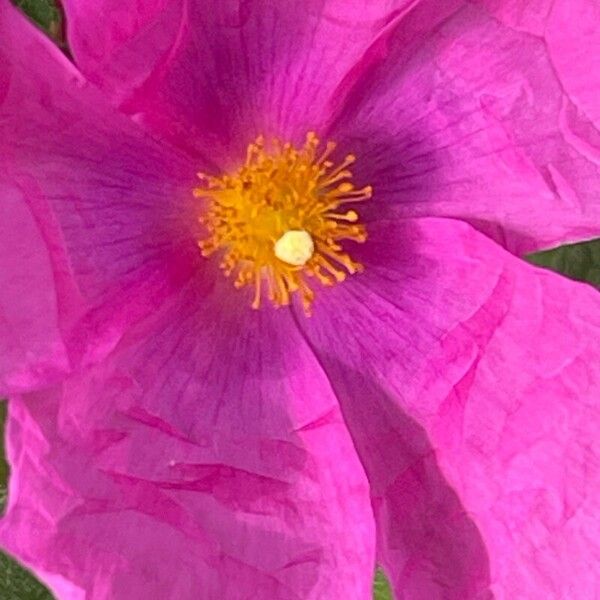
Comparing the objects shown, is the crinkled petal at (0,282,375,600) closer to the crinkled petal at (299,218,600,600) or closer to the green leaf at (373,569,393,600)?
the crinkled petal at (299,218,600,600)

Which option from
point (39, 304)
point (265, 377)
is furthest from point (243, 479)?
point (39, 304)

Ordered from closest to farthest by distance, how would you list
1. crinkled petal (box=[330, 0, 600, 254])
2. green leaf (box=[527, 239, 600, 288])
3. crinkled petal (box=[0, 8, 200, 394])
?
crinkled petal (box=[0, 8, 200, 394]), crinkled petal (box=[330, 0, 600, 254]), green leaf (box=[527, 239, 600, 288])

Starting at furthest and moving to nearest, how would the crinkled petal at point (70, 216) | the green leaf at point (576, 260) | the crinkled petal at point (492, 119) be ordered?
the green leaf at point (576, 260) < the crinkled petal at point (492, 119) < the crinkled petal at point (70, 216)

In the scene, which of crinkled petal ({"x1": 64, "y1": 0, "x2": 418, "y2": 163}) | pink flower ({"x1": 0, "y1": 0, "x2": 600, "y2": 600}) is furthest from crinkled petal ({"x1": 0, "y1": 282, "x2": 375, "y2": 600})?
crinkled petal ({"x1": 64, "y1": 0, "x2": 418, "y2": 163})

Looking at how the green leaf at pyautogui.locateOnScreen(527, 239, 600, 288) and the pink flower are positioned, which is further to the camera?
the green leaf at pyautogui.locateOnScreen(527, 239, 600, 288)

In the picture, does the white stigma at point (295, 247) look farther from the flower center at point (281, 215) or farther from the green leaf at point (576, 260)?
the green leaf at point (576, 260)

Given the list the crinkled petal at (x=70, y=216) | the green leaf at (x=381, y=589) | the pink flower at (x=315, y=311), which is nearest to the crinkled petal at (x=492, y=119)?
the pink flower at (x=315, y=311)
